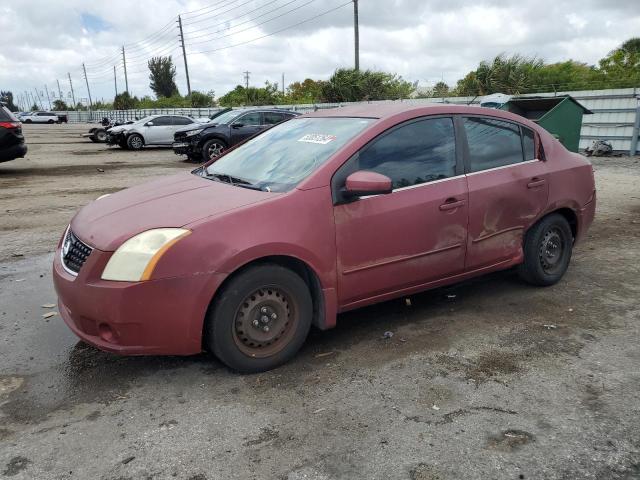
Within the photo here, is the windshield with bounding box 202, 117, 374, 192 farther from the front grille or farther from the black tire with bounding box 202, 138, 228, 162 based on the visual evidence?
the black tire with bounding box 202, 138, 228, 162

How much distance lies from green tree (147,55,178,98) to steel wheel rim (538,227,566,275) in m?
80.1

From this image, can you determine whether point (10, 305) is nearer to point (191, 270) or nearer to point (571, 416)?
point (191, 270)

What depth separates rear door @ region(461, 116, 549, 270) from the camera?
4.09 meters

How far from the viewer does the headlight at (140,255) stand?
295 centimetres

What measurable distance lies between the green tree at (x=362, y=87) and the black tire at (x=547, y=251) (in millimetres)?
24829

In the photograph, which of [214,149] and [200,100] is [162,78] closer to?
[200,100]

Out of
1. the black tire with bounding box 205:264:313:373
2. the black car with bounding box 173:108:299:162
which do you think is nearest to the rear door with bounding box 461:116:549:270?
the black tire with bounding box 205:264:313:373

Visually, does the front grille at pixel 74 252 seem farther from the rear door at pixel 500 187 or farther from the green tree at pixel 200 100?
the green tree at pixel 200 100

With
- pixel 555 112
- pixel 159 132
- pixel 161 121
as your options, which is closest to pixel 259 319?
A: pixel 555 112

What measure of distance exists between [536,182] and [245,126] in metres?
12.5

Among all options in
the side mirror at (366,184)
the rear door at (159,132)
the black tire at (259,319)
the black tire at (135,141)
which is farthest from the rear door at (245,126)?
the black tire at (259,319)

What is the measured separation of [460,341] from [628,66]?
33.7 metres

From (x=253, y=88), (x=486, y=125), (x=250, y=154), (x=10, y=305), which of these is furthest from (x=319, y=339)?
(x=253, y=88)

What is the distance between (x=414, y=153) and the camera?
12.7ft
